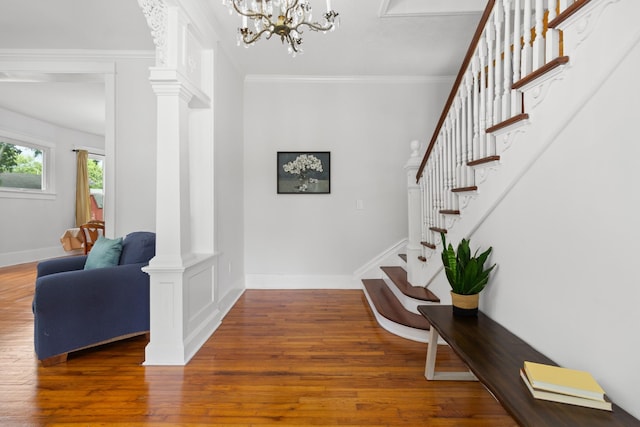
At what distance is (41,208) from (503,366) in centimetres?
816

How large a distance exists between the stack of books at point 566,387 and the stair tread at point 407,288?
1.40m

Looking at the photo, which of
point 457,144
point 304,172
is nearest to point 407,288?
point 457,144

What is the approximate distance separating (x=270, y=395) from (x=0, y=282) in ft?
15.8

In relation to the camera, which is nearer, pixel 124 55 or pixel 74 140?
pixel 124 55

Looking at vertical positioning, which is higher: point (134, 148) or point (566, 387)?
point (134, 148)

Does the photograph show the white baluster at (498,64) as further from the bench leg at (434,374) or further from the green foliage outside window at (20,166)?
the green foliage outside window at (20,166)

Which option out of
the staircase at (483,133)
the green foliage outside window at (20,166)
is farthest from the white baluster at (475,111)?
the green foliage outside window at (20,166)

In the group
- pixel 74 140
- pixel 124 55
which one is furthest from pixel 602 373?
pixel 74 140

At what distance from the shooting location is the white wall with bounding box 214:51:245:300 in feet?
9.91

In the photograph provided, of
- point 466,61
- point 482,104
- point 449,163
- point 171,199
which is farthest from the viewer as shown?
point 449,163

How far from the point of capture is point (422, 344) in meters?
2.50

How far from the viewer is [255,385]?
6.41 ft

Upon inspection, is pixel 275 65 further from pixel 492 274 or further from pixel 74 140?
pixel 74 140

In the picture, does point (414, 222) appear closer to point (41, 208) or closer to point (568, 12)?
point (568, 12)
